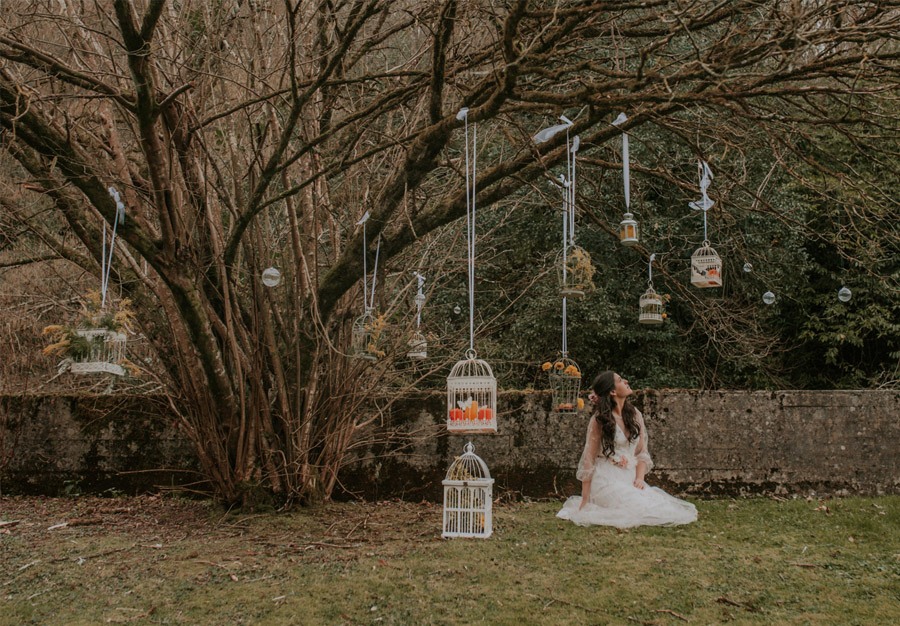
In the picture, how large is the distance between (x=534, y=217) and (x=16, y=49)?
9016 mm

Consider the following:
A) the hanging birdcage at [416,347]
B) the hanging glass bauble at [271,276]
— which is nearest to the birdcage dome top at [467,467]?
the hanging birdcage at [416,347]

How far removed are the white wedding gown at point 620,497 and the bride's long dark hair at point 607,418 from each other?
0.05 meters

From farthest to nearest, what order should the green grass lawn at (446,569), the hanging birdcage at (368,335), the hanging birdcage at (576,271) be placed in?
the hanging birdcage at (368,335) < the hanging birdcage at (576,271) < the green grass lawn at (446,569)

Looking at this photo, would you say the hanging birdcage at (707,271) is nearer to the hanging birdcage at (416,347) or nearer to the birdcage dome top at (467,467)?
the birdcage dome top at (467,467)

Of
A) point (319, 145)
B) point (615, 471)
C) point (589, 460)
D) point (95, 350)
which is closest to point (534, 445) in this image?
point (589, 460)

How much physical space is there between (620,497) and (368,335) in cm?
256

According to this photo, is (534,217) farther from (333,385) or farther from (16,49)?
(16,49)

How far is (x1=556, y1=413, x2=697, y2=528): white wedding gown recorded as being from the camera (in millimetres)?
6426

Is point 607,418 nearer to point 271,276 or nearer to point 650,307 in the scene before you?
point 650,307

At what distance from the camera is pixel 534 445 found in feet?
26.5

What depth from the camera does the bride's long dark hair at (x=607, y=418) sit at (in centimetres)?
679

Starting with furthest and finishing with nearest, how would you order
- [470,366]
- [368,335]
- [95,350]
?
[368,335] < [470,366] < [95,350]

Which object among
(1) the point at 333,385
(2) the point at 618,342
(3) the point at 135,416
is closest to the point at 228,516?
(1) the point at 333,385

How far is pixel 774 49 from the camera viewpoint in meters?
4.43
